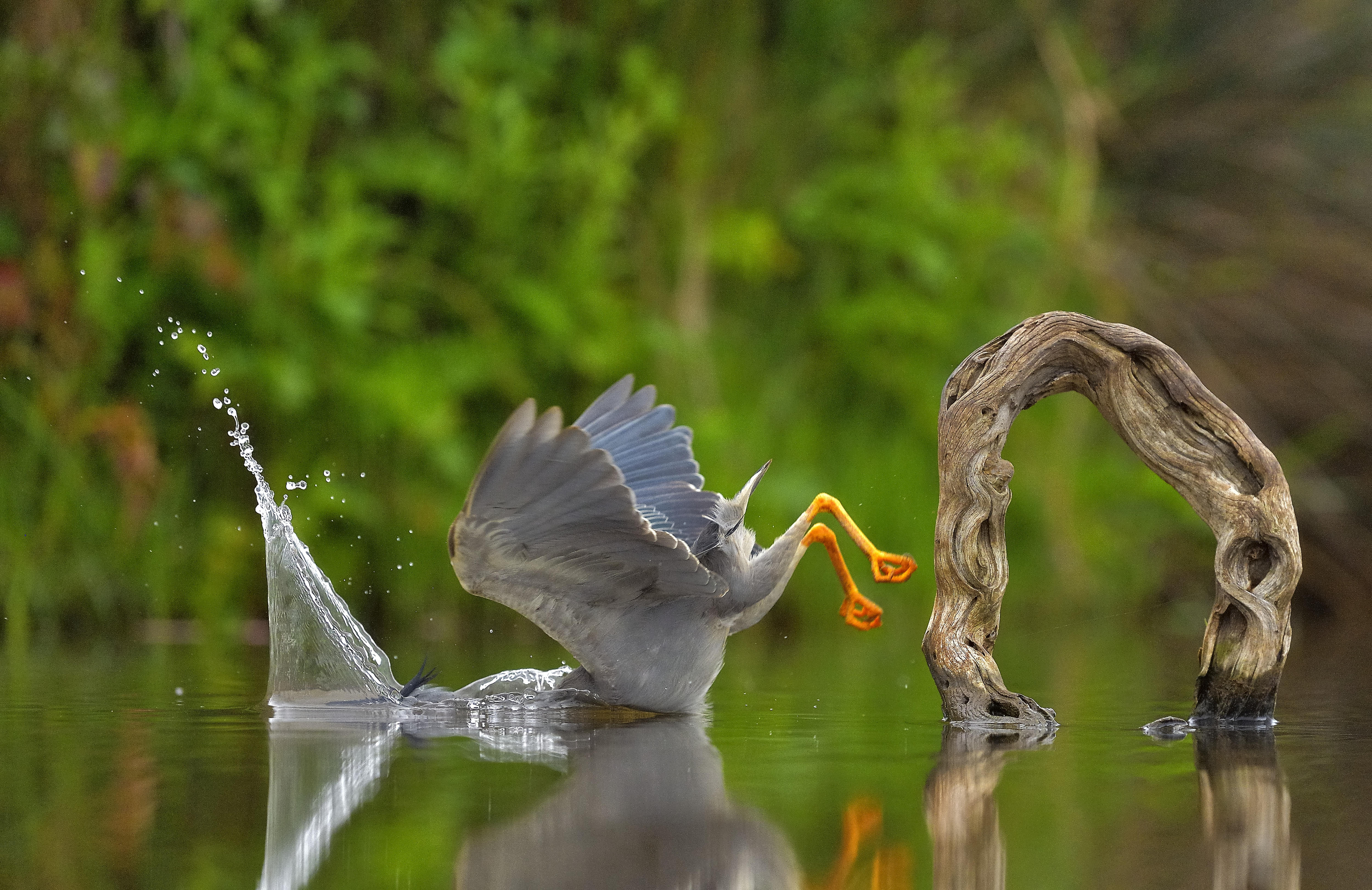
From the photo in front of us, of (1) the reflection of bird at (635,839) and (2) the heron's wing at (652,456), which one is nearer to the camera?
(1) the reflection of bird at (635,839)

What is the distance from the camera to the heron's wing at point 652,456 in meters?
3.18

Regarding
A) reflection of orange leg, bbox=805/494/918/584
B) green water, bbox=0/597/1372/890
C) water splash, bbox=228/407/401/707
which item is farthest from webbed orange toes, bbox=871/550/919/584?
water splash, bbox=228/407/401/707

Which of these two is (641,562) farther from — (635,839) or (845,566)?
(635,839)

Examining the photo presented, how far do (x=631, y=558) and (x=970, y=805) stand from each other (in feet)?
3.21

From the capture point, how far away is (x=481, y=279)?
259 inches

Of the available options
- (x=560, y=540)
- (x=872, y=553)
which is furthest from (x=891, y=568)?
(x=560, y=540)

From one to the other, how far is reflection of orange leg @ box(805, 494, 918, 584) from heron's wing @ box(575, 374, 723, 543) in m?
0.25

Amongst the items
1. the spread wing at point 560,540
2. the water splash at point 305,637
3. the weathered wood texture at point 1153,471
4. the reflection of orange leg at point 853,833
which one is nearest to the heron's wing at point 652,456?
the spread wing at point 560,540

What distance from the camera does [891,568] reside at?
128 inches

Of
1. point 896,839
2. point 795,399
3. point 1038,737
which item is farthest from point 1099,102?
point 896,839

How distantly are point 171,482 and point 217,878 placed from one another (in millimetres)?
4479

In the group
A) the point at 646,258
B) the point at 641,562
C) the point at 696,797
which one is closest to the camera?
the point at 696,797

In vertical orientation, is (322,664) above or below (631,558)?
below

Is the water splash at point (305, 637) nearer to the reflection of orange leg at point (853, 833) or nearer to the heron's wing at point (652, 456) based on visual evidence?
the heron's wing at point (652, 456)
